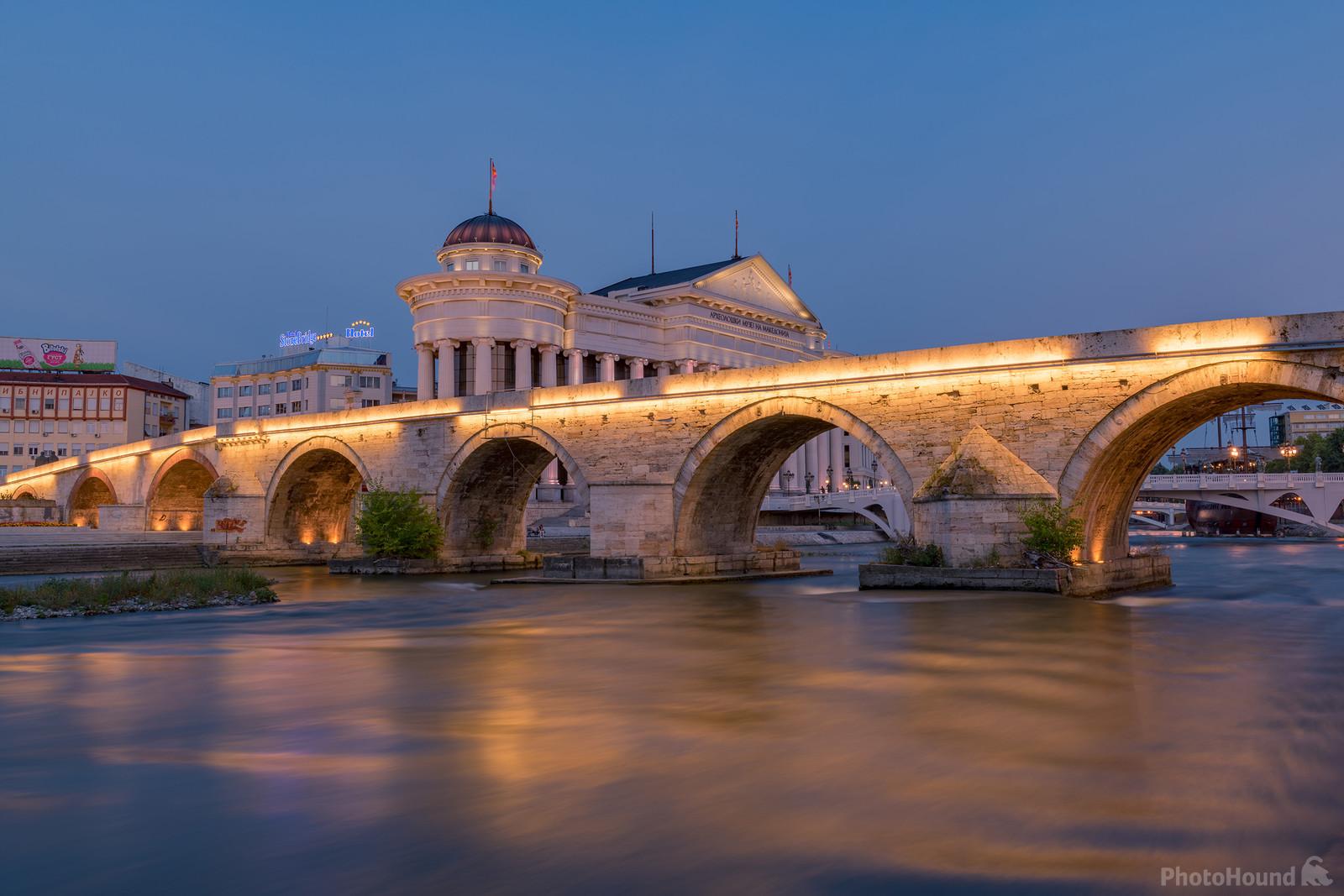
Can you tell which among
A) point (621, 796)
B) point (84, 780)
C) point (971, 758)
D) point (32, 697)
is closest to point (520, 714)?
point (621, 796)

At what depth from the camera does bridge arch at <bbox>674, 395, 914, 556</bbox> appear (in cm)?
1980

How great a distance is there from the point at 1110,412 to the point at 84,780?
51.1 ft

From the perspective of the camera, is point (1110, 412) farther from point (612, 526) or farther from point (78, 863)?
point (78, 863)

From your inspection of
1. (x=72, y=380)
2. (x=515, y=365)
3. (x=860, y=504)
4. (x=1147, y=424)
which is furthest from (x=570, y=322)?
(x=72, y=380)

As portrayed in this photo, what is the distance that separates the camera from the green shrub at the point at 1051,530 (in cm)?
1641

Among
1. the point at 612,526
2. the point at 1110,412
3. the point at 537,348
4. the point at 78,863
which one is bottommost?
the point at 78,863

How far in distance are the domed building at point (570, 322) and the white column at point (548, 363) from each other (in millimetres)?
60

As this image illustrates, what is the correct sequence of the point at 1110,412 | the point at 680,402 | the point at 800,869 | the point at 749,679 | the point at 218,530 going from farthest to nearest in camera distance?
the point at 218,530
the point at 680,402
the point at 1110,412
the point at 749,679
the point at 800,869

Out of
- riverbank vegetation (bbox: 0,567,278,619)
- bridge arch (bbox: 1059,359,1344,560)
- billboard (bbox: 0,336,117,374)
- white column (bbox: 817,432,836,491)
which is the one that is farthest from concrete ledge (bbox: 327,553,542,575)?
billboard (bbox: 0,336,117,374)

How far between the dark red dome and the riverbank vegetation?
2959cm

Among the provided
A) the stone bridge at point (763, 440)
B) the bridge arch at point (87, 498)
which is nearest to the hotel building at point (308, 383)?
the bridge arch at point (87, 498)

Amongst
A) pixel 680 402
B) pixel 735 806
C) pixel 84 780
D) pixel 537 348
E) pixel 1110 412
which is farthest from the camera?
pixel 537 348

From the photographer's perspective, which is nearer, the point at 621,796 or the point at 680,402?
the point at 621,796

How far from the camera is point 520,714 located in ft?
26.1
